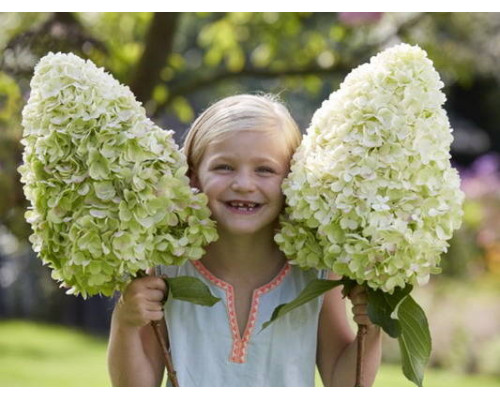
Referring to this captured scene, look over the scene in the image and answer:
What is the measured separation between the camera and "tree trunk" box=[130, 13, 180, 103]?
4.60 metres

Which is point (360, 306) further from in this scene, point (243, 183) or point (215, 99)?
point (215, 99)

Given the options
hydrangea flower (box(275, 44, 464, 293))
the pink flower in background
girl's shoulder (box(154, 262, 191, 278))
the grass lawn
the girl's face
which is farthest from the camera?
the grass lawn

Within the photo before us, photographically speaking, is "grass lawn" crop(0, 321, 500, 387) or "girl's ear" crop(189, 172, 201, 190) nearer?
"girl's ear" crop(189, 172, 201, 190)

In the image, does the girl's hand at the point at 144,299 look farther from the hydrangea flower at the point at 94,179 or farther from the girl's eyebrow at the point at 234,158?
the girl's eyebrow at the point at 234,158

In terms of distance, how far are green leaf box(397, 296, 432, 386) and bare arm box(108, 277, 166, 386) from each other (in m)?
0.54

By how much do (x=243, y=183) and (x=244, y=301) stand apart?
1.16ft

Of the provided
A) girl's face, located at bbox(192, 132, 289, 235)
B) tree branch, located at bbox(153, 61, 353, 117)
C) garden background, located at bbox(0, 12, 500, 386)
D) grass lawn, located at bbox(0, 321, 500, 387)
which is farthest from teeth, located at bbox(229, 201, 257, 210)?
grass lawn, located at bbox(0, 321, 500, 387)

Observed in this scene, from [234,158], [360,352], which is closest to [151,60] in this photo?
[234,158]

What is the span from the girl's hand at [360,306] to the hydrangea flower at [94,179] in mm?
407

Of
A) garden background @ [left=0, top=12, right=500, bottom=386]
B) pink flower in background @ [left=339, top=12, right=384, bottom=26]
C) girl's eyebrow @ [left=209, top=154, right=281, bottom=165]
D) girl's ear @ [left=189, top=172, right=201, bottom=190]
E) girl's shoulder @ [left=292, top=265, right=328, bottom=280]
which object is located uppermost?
pink flower in background @ [left=339, top=12, right=384, bottom=26]

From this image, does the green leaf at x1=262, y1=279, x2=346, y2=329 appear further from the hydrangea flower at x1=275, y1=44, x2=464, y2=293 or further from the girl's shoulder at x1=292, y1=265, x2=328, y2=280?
the girl's shoulder at x1=292, y1=265, x2=328, y2=280
